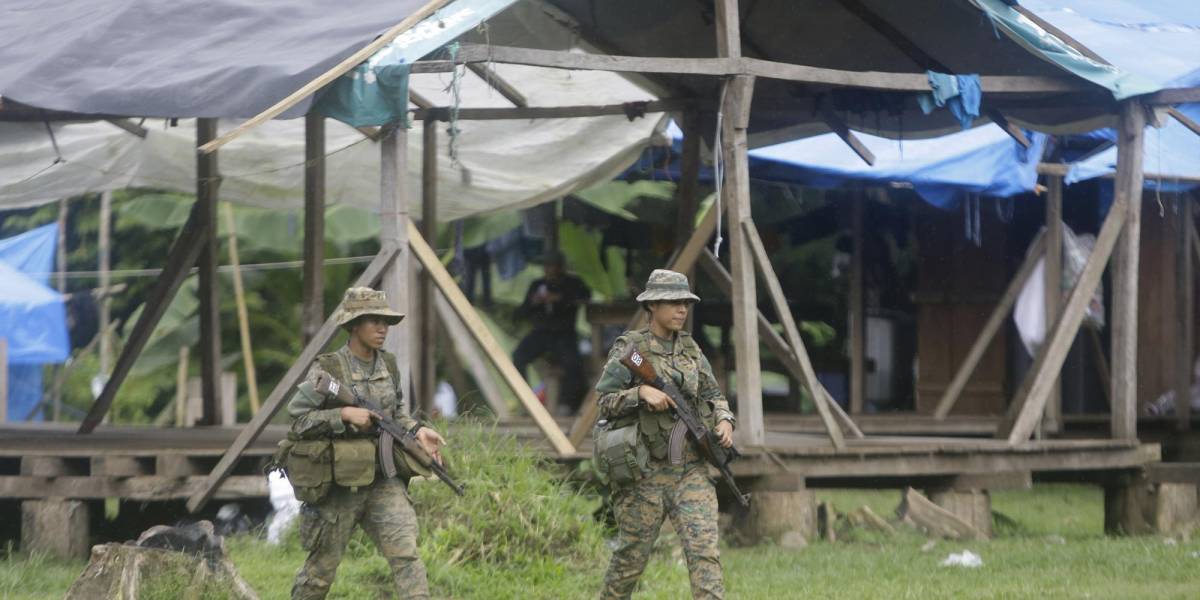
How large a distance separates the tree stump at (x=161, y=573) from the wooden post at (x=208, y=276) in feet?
15.2

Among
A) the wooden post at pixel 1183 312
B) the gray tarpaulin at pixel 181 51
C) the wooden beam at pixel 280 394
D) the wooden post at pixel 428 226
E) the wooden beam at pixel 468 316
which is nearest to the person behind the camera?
the gray tarpaulin at pixel 181 51

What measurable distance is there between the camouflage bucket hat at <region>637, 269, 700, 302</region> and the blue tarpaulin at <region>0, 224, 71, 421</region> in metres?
12.5

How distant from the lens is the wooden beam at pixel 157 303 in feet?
40.4

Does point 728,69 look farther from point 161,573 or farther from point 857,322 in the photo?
point 857,322

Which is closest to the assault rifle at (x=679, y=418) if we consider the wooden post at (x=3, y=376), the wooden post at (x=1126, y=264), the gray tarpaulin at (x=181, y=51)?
the gray tarpaulin at (x=181, y=51)

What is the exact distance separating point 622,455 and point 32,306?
13.0 metres

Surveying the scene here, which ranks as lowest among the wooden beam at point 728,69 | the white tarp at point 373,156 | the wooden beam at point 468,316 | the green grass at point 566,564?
the green grass at point 566,564

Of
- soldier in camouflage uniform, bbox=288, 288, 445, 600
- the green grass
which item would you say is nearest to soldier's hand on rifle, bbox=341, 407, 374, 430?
soldier in camouflage uniform, bbox=288, 288, 445, 600

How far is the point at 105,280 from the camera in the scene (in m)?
21.3

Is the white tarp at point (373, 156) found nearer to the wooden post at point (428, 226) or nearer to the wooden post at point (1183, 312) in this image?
the wooden post at point (428, 226)

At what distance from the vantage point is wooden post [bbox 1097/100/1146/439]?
11719mm

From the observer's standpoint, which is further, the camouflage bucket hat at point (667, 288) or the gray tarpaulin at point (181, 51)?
the gray tarpaulin at point (181, 51)

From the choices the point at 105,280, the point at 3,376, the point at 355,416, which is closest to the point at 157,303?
the point at 355,416

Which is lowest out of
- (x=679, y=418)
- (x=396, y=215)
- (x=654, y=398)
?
(x=679, y=418)
